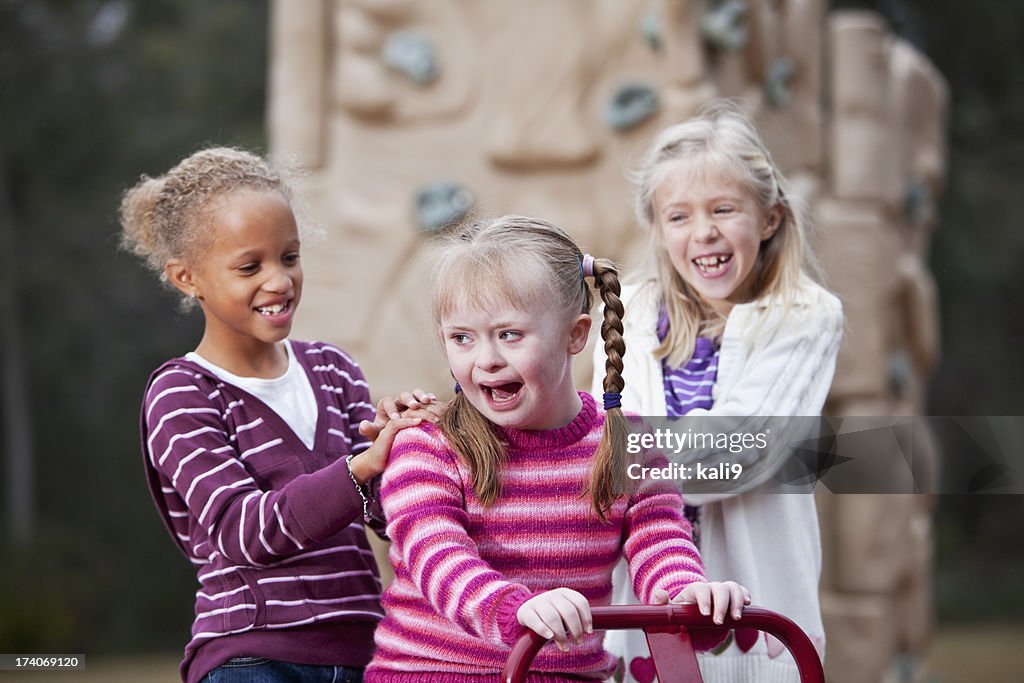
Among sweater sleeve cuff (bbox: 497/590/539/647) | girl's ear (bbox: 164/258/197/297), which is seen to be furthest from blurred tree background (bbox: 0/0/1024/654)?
sweater sleeve cuff (bbox: 497/590/539/647)

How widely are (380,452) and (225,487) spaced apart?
274 millimetres

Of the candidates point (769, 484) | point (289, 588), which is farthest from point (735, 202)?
point (289, 588)

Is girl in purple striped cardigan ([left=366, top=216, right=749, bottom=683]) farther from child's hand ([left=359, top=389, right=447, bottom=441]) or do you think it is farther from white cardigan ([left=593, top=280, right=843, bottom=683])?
white cardigan ([left=593, top=280, right=843, bottom=683])

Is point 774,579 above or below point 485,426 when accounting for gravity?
below

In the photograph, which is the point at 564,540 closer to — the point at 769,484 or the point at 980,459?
the point at 769,484

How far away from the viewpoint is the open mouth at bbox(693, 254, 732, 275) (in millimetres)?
2471

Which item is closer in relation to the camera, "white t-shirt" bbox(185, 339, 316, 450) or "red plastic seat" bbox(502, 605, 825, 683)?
"red plastic seat" bbox(502, 605, 825, 683)

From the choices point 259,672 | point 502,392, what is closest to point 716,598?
point 502,392

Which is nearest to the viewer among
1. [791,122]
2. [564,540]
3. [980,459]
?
[564,540]

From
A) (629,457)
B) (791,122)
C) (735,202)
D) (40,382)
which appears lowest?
(629,457)

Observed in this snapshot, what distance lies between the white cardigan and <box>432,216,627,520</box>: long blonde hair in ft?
1.42

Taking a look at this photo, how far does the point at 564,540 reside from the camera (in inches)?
74.6

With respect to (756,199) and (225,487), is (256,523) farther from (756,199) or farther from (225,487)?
(756,199)

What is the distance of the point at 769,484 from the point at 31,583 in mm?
9905
